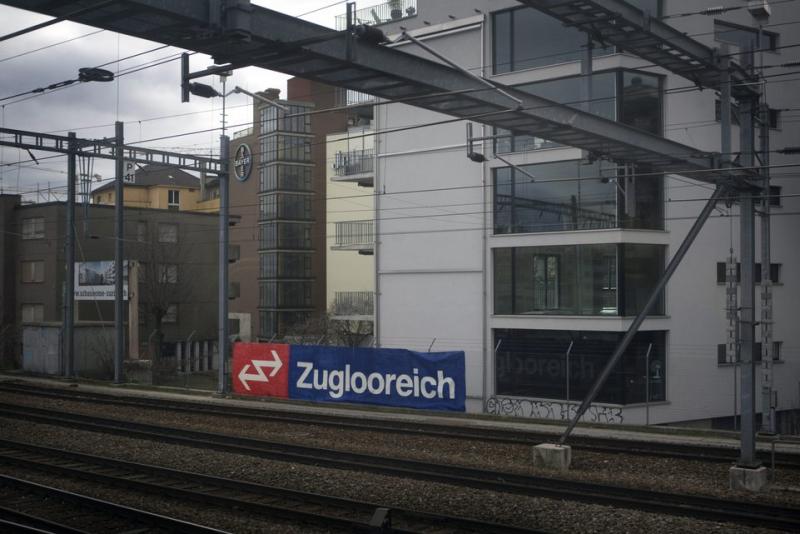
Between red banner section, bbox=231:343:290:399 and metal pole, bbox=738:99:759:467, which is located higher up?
metal pole, bbox=738:99:759:467

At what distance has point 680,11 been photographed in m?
27.8

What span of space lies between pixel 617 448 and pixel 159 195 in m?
65.1

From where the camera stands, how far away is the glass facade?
59094mm

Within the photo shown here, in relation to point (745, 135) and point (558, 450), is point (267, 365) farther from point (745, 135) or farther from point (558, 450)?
point (745, 135)

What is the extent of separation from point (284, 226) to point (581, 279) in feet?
114

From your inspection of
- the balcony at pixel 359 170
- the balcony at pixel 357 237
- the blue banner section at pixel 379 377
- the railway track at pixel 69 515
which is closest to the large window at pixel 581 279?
the blue banner section at pixel 379 377

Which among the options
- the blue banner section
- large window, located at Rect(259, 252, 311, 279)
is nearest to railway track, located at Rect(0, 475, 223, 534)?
the blue banner section

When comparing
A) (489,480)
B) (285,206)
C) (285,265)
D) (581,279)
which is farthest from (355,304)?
(489,480)

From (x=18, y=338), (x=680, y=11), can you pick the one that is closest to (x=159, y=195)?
(x=18, y=338)

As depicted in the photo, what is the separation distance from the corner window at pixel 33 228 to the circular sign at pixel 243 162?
26.1 m

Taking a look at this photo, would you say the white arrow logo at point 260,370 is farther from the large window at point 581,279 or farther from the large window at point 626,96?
the large window at point 626,96

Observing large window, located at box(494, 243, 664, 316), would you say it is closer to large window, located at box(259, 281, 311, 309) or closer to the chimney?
large window, located at box(259, 281, 311, 309)

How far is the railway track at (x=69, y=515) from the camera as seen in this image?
36.6ft

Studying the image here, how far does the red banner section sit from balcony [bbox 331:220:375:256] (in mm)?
8516
